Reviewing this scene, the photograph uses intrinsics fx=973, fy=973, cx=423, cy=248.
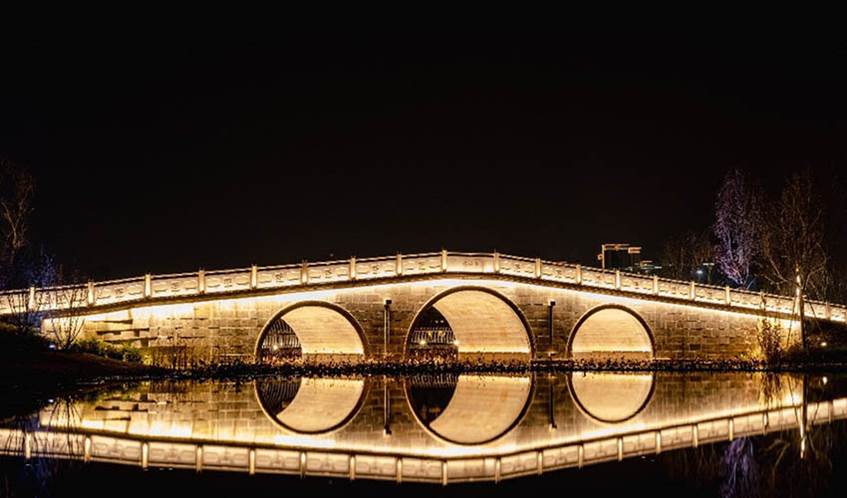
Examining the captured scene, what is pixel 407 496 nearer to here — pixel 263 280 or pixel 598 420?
pixel 598 420

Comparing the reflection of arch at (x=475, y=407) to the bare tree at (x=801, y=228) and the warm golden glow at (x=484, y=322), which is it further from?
the bare tree at (x=801, y=228)

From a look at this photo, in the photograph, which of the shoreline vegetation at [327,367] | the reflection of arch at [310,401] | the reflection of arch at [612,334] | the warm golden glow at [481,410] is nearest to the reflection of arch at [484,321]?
the shoreline vegetation at [327,367]

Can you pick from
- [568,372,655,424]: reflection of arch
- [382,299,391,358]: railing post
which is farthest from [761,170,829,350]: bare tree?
[382,299,391,358]: railing post

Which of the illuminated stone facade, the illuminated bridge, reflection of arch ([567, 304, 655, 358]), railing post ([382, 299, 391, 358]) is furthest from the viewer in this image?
reflection of arch ([567, 304, 655, 358])

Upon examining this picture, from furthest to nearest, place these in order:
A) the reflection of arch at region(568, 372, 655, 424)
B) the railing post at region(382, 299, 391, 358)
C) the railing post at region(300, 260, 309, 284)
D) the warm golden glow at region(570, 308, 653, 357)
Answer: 1. the warm golden glow at region(570, 308, 653, 357)
2. the railing post at region(382, 299, 391, 358)
3. the railing post at region(300, 260, 309, 284)
4. the reflection of arch at region(568, 372, 655, 424)

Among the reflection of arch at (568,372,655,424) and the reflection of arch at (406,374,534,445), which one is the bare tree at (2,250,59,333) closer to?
the reflection of arch at (406,374,534,445)

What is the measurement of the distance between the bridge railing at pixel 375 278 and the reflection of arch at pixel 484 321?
108cm

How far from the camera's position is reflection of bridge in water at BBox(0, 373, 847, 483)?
442 inches

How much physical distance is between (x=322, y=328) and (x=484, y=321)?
6.10 meters

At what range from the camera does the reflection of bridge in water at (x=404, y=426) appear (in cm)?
1123

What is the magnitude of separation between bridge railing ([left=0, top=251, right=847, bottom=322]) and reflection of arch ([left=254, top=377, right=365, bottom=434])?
3612 millimetres

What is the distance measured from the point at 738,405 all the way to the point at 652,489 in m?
9.28

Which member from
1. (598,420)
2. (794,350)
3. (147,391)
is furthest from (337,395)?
(794,350)

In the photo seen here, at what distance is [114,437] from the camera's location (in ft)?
42.0
